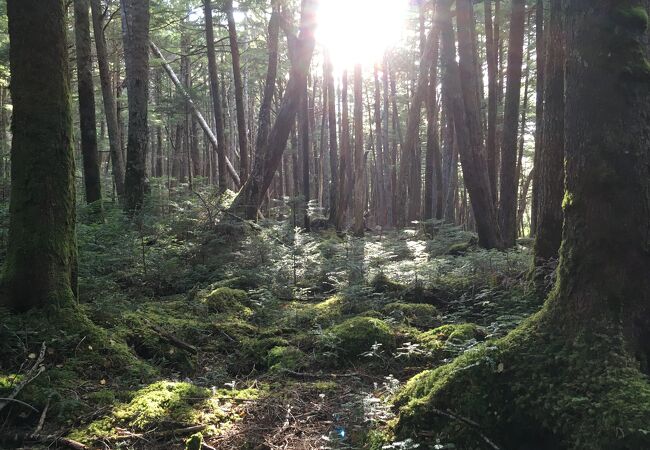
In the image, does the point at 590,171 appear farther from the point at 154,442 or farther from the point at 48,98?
the point at 48,98

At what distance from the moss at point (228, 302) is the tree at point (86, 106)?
20.7 feet

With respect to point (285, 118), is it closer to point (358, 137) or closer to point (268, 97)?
point (268, 97)

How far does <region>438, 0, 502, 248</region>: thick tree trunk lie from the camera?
10453mm

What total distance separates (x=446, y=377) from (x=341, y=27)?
54.4 feet

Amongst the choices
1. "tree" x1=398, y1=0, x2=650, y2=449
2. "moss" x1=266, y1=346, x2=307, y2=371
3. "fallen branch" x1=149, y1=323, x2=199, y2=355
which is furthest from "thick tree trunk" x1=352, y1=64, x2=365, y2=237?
"tree" x1=398, y1=0, x2=650, y2=449

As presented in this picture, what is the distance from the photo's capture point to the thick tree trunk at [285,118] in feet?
43.2

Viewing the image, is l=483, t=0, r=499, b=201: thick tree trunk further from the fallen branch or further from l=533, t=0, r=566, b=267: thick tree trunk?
the fallen branch

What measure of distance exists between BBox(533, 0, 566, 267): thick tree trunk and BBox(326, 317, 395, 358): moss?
8.04 ft

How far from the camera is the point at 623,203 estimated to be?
2816 mm

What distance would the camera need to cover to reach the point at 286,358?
5.18 metres

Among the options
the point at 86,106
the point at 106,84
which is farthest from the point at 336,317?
the point at 106,84

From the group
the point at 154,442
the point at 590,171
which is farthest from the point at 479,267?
the point at 154,442

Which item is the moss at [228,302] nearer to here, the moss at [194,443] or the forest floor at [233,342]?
the forest floor at [233,342]

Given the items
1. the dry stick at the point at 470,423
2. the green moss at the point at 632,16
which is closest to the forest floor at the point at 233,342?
the dry stick at the point at 470,423
